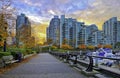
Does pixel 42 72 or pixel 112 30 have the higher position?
pixel 112 30

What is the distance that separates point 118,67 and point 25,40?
58713mm

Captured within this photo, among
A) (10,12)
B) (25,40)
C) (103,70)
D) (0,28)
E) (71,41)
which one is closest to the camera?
(103,70)

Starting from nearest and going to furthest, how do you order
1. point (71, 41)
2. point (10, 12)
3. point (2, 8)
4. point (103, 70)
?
point (103, 70) → point (2, 8) → point (10, 12) → point (71, 41)

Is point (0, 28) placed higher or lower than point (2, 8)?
lower

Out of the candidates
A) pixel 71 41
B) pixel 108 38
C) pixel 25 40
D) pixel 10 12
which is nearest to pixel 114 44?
pixel 108 38

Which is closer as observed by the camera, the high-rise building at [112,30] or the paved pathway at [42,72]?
the paved pathway at [42,72]

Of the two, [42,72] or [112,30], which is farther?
[112,30]

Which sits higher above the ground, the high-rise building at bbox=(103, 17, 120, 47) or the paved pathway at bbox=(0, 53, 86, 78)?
the high-rise building at bbox=(103, 17, 120, 47)

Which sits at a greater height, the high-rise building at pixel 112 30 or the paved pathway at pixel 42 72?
the high-rise building at pixel 112 30

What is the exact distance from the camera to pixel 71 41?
185750mm

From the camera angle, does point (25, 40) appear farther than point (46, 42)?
No

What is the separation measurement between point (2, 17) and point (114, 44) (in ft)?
563

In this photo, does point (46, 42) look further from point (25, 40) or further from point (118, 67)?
point (118, 67)

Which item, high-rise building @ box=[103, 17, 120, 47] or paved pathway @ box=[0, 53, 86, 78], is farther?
high-rise building @ box=[103, 17, 120, 47]
